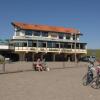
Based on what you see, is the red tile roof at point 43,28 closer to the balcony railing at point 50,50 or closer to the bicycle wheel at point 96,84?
the balcony railing at point 50,50

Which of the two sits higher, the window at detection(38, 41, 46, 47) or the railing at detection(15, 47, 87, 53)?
the window at detection(38, 41, 46, 47)

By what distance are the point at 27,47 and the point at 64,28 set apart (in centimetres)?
1525

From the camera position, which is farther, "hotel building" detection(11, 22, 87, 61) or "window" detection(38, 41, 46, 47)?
"window" detection(38, 41, 46, 47)

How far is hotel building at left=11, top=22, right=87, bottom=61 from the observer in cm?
5854

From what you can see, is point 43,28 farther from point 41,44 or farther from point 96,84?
point 96,84

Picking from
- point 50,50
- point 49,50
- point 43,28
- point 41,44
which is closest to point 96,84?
point 41,44

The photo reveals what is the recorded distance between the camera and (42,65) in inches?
1127

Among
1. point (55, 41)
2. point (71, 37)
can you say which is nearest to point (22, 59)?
point (55, 41)

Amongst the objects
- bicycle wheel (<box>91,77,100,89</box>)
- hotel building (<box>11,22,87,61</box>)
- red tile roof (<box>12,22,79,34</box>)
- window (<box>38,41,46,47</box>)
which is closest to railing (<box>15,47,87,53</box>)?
hotel building (<box>11,22,87,61</box>)

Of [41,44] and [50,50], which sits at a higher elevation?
[41,44]

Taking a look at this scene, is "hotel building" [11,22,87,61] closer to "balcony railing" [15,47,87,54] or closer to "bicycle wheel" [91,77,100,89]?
"balcony railing" [15,47,87,54]

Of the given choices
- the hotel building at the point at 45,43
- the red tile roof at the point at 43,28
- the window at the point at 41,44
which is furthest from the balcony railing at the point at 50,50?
the red tile roof at the point at 43,28

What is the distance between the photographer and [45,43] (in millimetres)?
61250

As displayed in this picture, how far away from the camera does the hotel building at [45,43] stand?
58541 mm
